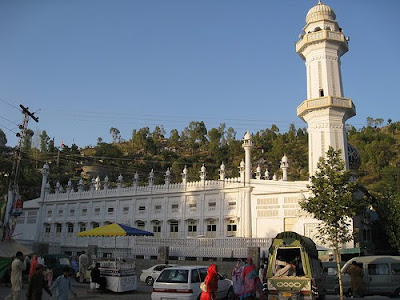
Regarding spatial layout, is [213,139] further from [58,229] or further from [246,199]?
[246,199]

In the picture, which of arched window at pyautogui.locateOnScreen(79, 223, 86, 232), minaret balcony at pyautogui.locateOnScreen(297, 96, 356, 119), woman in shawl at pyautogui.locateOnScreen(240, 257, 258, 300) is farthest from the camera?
arched window at pyautogui.locateOnScreen(79, 223, 86, 232)

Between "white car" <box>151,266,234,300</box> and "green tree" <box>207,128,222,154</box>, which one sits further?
"green tree" <box>207,128,222,154</box>

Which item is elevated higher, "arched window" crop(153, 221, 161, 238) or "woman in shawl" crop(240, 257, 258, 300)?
"arched window" crop(153, 221, 161, 238)

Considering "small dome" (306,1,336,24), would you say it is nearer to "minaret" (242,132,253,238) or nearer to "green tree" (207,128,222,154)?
"minaret" (242,132,253,238)

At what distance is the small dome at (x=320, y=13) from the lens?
104 feet

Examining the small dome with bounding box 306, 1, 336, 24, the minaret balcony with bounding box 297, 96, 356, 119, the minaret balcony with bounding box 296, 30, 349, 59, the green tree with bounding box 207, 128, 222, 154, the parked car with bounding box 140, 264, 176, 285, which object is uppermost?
the green tree with bounding box 207, 128, 222, 154

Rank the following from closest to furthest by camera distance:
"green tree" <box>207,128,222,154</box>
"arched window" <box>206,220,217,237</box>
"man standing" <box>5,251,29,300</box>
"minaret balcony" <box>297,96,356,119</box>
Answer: "man standing" <box>5,251,29,300</box>
"minaret balcony" <box>297,96,356,119</box>
"arched window" <box>206,220,217,237</box>
"green tree" <box>207,128,222,154</box>

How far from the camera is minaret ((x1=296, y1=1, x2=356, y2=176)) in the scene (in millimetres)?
28375

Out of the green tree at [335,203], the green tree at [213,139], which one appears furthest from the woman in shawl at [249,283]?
the green tree at [213,139]

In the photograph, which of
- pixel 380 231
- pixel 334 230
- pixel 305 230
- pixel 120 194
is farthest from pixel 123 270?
pixel 380 231

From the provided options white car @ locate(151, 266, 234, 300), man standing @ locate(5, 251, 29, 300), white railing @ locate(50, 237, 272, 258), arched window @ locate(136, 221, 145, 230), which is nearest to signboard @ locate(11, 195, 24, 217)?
white railing @ locate(50, 237, 272, 258)

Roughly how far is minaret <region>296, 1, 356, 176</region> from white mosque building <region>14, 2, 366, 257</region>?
60mm

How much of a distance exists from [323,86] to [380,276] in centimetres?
1597

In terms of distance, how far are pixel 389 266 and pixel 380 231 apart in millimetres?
15026
